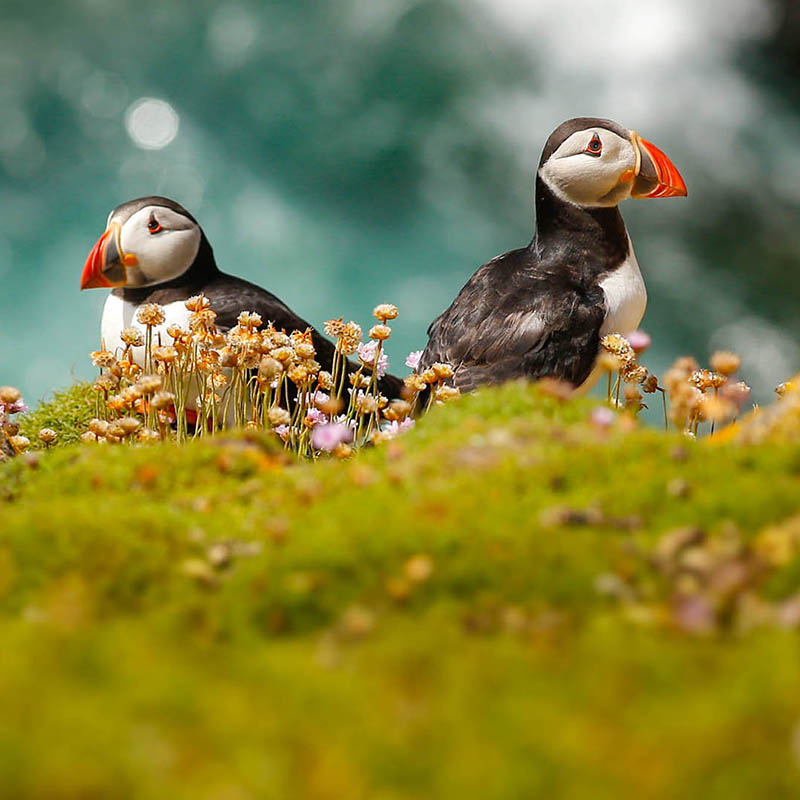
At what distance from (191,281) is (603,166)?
9.67ft

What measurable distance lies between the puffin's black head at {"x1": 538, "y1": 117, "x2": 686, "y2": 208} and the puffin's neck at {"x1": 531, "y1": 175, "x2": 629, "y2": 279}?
65mm

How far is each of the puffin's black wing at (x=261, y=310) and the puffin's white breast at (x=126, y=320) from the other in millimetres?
237

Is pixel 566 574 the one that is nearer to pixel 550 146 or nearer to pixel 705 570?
pixel 705 570

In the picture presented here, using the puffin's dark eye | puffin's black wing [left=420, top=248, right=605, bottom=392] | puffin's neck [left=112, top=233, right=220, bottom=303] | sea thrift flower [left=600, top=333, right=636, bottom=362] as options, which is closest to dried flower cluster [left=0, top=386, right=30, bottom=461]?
puffin's neck [left=112, top=233, right=220, bottom=303]

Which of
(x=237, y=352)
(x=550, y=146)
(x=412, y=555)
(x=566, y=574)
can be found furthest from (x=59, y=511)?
(x=550, y=146)

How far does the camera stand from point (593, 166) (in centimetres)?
583

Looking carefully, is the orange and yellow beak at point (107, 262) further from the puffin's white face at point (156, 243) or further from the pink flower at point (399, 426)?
the pink flower at point (399, 426)

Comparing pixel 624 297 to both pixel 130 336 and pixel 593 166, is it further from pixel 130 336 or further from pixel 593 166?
pixel 130 336

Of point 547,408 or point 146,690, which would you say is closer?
point 146,690

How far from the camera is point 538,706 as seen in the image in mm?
1423

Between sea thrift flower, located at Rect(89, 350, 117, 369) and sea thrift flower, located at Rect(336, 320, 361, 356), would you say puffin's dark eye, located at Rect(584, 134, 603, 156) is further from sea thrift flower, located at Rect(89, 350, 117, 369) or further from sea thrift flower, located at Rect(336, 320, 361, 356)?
sea thrift flower, located at Rect(89, 350, 117, 369)

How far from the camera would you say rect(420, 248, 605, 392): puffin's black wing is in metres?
5.34

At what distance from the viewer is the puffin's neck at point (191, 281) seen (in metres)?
6.59

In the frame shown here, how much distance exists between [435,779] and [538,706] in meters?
0.23
